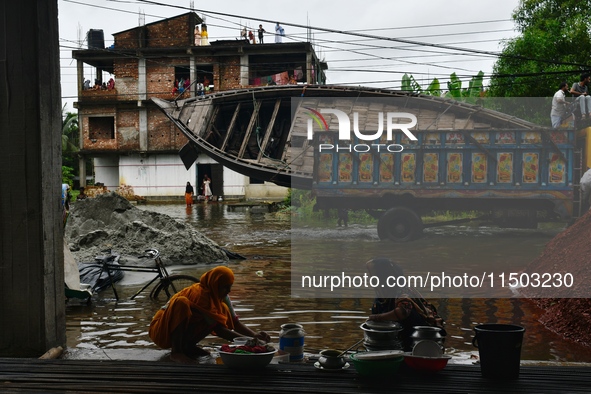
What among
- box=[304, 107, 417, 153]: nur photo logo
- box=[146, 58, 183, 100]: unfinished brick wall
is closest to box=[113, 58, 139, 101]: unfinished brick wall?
box=[146, 58, 183, 100]: unfinished brick wall

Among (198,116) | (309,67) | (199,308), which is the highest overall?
(309,67)

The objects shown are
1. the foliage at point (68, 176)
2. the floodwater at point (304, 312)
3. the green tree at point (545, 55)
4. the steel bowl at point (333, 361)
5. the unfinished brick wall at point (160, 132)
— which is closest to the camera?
the steel bowl at point (333, 361)

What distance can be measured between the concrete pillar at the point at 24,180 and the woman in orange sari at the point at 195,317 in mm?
939

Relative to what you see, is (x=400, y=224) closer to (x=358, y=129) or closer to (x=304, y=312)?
(x=358, y=129)

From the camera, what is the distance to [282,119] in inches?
866

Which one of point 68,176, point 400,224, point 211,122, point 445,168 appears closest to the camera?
point 445,168

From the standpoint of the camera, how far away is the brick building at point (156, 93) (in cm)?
3453

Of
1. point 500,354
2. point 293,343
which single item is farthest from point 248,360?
point 500,354

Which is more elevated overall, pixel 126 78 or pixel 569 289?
pixel 126 78

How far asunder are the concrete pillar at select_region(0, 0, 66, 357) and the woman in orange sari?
37.0 inches

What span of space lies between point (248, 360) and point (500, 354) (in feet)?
4.64

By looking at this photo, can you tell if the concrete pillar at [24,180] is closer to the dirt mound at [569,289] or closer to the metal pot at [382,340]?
the metal pot at [382,340]

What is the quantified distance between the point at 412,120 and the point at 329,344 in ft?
43.1

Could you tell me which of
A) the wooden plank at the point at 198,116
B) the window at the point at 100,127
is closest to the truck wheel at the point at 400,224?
the wooden plank at the point at 198,116
